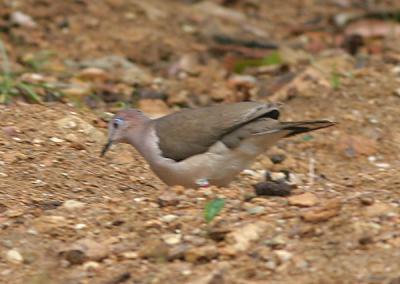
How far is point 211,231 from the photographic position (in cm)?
557

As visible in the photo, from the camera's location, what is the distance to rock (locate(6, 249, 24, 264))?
5.52 metres

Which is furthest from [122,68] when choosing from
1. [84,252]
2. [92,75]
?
[84,252]

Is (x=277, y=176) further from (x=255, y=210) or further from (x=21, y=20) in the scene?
(x=21, y=20)

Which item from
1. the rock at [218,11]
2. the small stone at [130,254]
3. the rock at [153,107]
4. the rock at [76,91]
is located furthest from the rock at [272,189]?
the rock at [218,11]

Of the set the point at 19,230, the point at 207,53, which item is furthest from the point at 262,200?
the point at 207,53

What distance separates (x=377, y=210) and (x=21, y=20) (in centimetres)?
561

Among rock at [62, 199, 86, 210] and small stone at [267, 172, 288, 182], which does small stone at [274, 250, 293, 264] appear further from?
small stone at [267, 172, 288, 182]

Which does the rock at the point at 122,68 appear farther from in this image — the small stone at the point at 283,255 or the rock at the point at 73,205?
the small stone at the point at 283,255

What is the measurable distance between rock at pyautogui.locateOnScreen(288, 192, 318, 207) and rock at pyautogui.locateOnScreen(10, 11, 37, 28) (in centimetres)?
494

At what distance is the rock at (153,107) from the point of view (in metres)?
8.67

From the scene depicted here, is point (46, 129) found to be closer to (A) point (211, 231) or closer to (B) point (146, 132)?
(B) point (146, 132)

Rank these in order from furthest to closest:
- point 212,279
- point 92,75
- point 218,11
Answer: point 218,11 < point 92,75 < point 212,279

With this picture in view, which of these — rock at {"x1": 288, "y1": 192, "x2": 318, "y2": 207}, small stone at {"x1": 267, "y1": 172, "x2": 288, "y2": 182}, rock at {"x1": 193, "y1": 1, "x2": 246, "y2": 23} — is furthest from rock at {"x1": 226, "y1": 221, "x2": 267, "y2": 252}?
rock at {"x1": 193, "y1": 1, "x2": 246, "y2": 23}

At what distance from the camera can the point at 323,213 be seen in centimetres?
561
